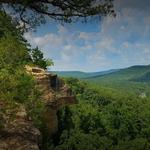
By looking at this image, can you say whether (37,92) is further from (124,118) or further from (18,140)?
(124,118)

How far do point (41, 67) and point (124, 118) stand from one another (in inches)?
4281

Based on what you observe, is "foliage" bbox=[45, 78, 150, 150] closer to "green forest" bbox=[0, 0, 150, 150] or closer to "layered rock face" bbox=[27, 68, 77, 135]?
"green forest" bbox=[0, 0, 150, 150]

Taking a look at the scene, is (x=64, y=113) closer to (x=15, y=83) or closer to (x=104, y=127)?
(x=15, y=83)

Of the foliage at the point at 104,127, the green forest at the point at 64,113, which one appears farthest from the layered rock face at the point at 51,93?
the foliage at the point at 104,127

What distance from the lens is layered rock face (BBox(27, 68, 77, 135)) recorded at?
796 inches

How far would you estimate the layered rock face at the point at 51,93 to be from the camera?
66.3 feet

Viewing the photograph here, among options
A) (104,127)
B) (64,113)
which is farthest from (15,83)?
(104,127)

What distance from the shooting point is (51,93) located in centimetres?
2153

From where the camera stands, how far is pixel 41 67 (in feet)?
73.8

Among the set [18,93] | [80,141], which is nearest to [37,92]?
[18,93]

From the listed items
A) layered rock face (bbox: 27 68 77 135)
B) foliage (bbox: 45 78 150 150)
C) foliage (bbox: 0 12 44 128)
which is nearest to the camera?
foliage (bbox: 0 12 44 128)

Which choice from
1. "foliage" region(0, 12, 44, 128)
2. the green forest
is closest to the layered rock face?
the green forest

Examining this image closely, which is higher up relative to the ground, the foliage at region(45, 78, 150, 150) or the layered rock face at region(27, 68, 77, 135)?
the layered rock face at region(27, 68, 77, 135)

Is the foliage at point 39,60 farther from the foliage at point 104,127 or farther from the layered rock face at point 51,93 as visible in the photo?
the foliage at point 104,127
